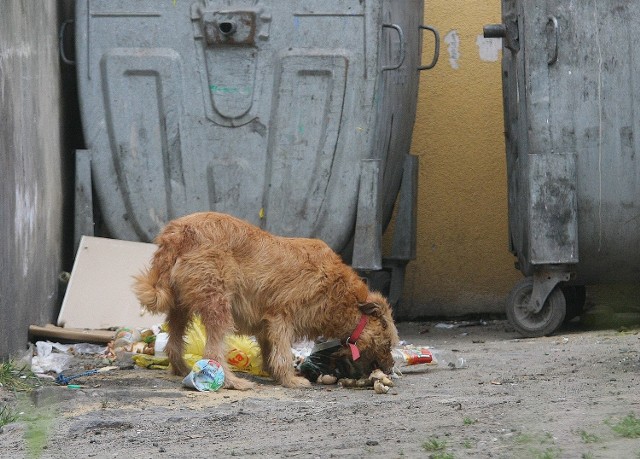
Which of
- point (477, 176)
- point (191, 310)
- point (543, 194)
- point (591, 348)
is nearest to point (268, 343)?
point (191, 310)

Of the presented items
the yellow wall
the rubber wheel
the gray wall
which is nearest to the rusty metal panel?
the rubber wheel

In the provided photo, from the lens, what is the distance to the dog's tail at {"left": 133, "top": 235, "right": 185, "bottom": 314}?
18.0 feet

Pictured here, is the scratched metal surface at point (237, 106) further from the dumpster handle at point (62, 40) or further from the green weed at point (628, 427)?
the green weed at point (628, 427)

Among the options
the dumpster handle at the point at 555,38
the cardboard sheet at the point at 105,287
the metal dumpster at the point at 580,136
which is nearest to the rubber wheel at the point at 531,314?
the metal dumpster at the point at 580,136

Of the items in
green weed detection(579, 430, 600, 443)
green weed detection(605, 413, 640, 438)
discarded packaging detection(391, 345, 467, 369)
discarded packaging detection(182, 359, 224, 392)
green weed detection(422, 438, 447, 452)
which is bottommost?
discarded packaging detection(391, 345, 467, 369)

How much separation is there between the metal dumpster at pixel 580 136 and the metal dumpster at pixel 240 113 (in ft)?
2.99

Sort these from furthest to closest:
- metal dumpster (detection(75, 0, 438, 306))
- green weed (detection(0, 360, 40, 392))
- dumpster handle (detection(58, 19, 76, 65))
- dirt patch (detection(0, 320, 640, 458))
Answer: dumpster handle (detection(58, 19, 76, 65))
metal dumpster (detection(75, 0, 438, 306))
green weed (detection(0, 360, 40, 392))
dirt patch (detection(0, 320, 640, 458))

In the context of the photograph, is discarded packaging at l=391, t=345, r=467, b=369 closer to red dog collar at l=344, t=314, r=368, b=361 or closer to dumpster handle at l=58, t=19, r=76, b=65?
red dog collar at l=344, t=314, r=368, b=361

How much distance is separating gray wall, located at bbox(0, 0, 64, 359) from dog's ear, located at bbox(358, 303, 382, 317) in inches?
70.1

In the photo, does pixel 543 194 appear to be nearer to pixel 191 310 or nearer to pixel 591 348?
pixel 591 348

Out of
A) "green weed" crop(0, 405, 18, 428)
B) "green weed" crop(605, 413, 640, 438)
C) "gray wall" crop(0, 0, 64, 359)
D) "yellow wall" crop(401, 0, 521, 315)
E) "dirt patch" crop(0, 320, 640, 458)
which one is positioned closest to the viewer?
"green weed" crop(605, 413, 640, 438)

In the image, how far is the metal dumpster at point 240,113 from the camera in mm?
7523

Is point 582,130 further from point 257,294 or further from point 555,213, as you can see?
point 257,294

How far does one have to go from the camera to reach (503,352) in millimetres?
6941
